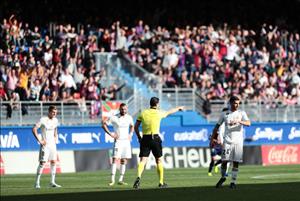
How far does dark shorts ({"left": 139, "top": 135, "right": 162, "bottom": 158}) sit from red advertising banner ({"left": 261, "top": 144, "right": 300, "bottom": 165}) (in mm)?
16614

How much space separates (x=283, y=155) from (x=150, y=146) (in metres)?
18.5

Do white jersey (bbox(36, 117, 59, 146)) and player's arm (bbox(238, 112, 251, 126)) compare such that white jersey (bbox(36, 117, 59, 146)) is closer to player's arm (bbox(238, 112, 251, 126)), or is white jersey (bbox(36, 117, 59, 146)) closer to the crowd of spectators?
player's arm (bbox(238, 112, 251, 126))

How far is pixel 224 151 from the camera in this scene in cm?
2428

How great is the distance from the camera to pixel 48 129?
90.2 ft

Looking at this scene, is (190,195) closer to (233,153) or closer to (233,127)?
(233,153)

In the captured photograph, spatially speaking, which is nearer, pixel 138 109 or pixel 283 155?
pixel 138 109

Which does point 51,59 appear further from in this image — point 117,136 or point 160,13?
point 117,136

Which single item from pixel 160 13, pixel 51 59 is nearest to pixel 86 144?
pixel 51 59

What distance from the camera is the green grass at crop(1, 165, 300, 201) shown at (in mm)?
20781

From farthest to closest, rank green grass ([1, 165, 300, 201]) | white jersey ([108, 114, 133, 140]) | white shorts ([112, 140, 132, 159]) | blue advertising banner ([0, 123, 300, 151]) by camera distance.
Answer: blue advertising banner ([0, 123, 300, 151]) → white jersey ([108, 114, 133, 140]) → white shorts ([112, 140, 132, 159]) → green grass ([1, 165, 300, 201])

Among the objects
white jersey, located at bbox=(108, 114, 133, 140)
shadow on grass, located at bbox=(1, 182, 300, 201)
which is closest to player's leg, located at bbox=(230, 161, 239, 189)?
shadow on grass, located at bbox=(1, 182, 300, 201)

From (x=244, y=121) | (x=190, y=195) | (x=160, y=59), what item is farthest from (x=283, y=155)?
(x=190, y=195)

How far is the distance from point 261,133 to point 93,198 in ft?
74.7

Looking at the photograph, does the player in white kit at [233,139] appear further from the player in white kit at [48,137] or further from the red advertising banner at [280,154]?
the red advertising banner at [280,154]
